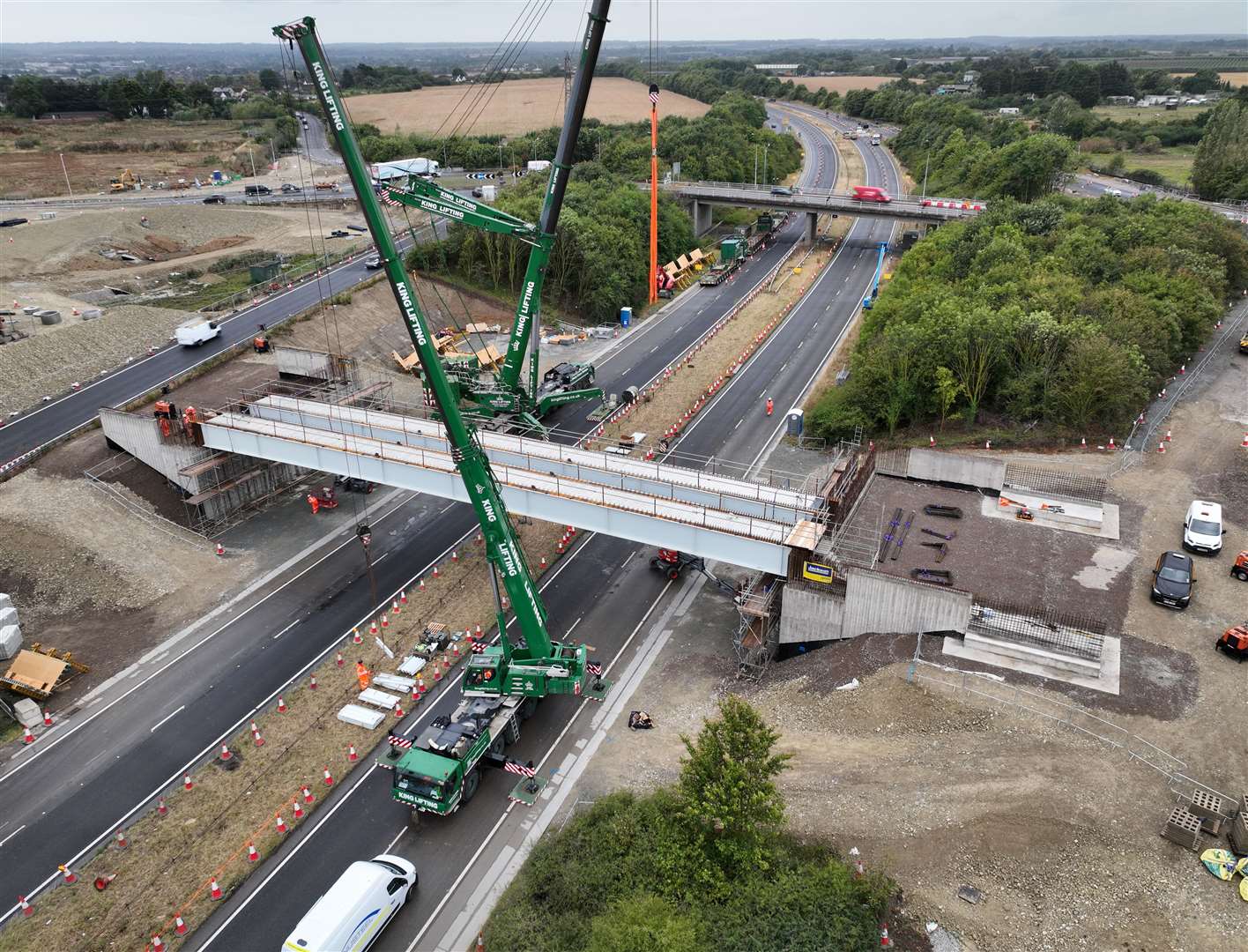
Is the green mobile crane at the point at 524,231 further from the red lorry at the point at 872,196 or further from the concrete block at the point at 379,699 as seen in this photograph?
the red lorry at the point at 872,196

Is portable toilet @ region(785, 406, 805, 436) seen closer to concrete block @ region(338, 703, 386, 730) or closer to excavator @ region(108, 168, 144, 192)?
concrete block @ region(338, 703, 386, 730)

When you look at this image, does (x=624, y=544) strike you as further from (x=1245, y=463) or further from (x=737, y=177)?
(x=737, y=177)

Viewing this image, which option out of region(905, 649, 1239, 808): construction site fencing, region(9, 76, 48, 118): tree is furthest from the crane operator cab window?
region(9, 76, 48, 118): tree

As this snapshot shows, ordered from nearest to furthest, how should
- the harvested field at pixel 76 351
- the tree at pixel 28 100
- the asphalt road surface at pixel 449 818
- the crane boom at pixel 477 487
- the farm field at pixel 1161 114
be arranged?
1. the asphalt road surface at pixel 449 818
2. the crane boom at pixel 477 487
3. the harvested field at pixel 76 351
4. the tree at pixel 28 100
5. the farm field at pixel 1161 114

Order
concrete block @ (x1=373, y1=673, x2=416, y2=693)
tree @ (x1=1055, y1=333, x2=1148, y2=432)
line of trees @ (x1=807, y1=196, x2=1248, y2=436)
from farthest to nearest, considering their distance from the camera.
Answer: line of trees @ (x1=807, y1=196, x2=1248, y2=436) < tree @ (x1=1055, y1=333, x2=1148, y2=432) < concrete block @ (x1=373, y1=673, x2=416, y2=693)

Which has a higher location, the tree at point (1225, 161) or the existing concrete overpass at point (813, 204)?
the tree at point (1225, 161)

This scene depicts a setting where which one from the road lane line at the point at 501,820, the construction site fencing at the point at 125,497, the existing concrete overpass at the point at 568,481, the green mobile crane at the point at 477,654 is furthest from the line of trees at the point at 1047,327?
the construction site fencing at the point at 125,497

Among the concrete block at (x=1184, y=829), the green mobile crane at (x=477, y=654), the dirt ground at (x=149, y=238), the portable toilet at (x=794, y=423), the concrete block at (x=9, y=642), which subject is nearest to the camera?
the concrete block at (x=1184, y=829)

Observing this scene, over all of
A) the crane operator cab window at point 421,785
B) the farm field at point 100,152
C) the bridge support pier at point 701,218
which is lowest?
the crane operator cab window at point 421,785

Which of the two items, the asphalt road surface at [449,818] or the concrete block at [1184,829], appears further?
the asphalt road surface at [449,818]
